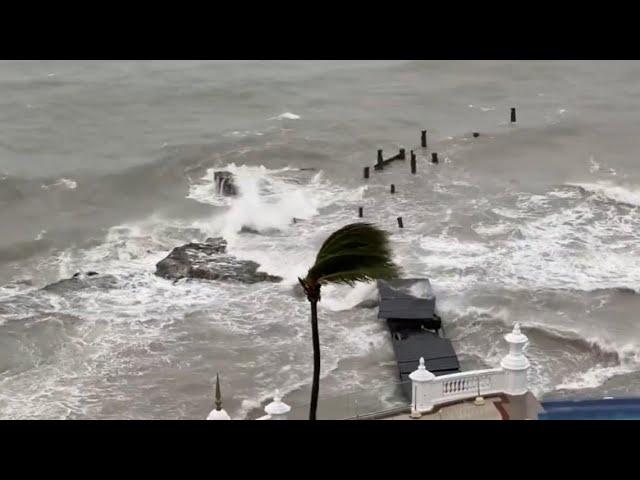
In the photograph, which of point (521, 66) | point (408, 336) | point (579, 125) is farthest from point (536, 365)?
point (521, 66)

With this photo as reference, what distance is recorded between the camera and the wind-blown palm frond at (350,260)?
1697 centimetres

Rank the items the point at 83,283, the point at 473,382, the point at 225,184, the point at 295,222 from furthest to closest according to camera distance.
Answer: the point at 225,184
the point at 295,222
the point at 83,283
the point at 473,382

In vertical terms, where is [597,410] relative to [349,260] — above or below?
below

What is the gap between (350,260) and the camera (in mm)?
17094

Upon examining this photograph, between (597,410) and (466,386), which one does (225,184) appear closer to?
(466,386)

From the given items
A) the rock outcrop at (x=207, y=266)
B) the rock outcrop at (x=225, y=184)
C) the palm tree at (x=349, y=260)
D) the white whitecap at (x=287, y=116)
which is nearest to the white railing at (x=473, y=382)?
the palm tree at (x=349, y=260)

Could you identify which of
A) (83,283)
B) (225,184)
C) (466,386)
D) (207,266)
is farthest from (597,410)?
(225,184)

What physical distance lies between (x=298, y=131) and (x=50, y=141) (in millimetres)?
15298

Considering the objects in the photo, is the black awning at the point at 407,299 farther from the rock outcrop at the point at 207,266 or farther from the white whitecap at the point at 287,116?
the white whitecap at the point at 287,116

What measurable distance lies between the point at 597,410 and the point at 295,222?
25.7 meters

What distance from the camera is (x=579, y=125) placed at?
60.0 meters

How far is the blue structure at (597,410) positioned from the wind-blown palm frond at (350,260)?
17.7 ft

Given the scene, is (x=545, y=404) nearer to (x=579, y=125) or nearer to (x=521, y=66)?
(x=579, y=125)

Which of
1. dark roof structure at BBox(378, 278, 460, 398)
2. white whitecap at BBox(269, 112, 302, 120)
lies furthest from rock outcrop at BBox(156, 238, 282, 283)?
white whitecap at BBox(269, 112, 302, 120)
